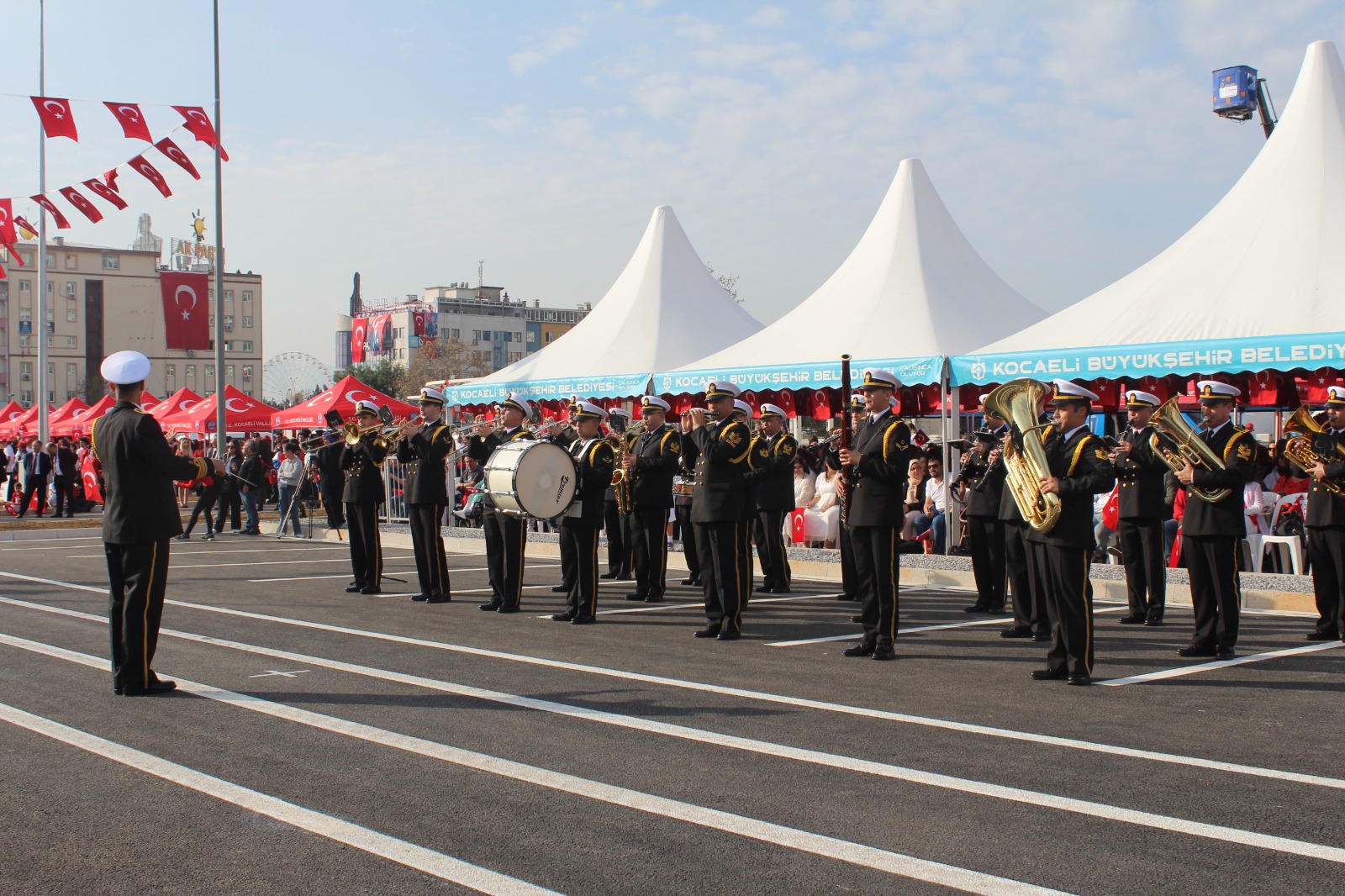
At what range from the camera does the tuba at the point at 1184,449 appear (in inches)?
362

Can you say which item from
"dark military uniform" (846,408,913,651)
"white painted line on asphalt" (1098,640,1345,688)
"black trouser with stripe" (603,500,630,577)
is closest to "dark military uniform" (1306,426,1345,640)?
"white painted line on asphalt" (1098,640,1345,688)

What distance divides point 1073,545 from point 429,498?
6.99 meters

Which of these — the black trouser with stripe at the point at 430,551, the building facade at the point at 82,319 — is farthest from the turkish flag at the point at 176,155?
the building facade at the point at 82,319

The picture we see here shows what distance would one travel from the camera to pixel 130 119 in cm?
2194

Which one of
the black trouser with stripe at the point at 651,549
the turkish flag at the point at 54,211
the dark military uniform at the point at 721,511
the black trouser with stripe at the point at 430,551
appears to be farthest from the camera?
the turkish flag at the point at 54,211

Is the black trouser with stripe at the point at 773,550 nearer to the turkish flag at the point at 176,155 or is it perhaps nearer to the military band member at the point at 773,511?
the military band member at the point at 773,511

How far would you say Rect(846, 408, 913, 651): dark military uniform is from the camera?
30.4 ft

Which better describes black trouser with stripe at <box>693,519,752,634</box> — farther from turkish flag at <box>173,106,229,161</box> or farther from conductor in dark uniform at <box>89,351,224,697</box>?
turkish flag at <box>173,106,229,161</box>

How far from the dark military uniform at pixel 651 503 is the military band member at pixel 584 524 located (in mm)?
424

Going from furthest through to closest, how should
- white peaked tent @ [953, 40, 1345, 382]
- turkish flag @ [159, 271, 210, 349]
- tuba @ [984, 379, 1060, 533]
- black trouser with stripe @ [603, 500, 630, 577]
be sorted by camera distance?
turkish flag @ [159, 271, 210, 349] → black trouser with stripe @ [603, 500, 630, 577] → white peaked tent @ [953, 40, 1345, 382] → tuba @ [984, 379, 1060, 533]

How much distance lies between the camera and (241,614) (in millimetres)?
11617

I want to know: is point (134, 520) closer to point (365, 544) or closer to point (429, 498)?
point (429, 498)

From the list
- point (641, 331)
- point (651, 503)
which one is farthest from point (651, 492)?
point (641, 331)

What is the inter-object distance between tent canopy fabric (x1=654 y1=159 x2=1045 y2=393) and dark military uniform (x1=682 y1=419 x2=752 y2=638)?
258 inches
